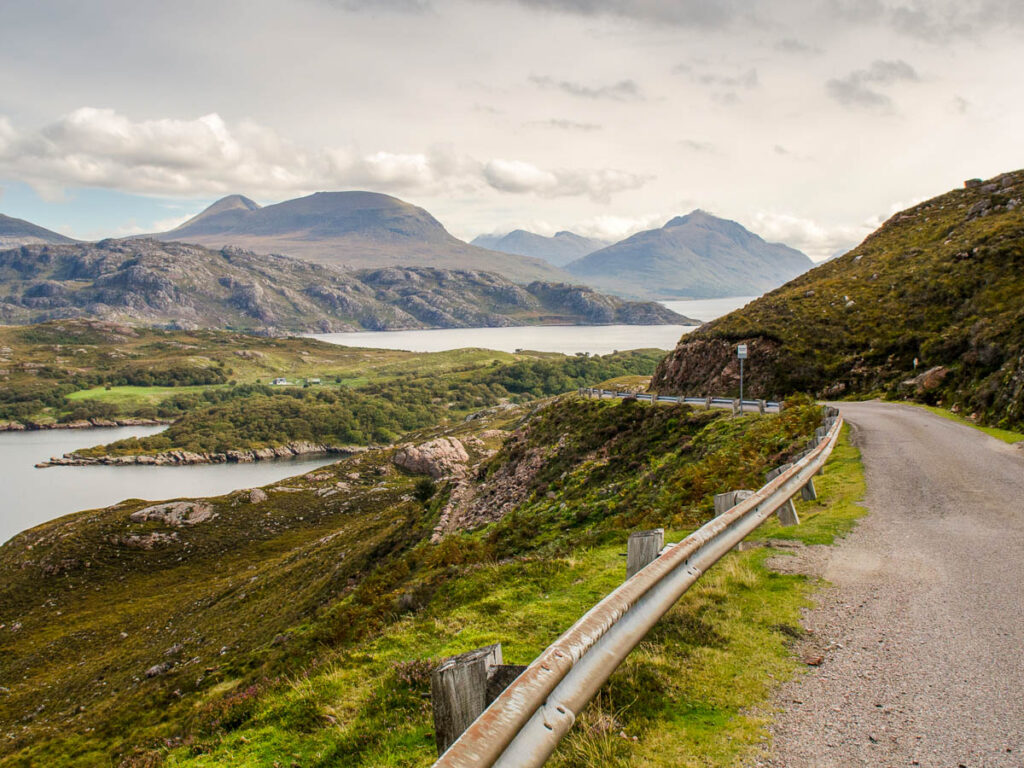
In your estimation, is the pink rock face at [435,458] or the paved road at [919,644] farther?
the pink rock face at [435,458]

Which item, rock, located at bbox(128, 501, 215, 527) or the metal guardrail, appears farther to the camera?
rock, located at bbox(128, 501, 215, 527)

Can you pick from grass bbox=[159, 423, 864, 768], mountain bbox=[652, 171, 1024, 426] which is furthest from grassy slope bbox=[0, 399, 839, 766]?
mountain bbox=[652, 171, 1024, 426]

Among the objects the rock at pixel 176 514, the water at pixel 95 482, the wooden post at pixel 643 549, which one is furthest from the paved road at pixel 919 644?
the water at pixel 95 482

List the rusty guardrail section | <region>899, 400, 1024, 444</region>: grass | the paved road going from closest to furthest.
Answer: the rusty guardrail section, the paved road, <region>899, 400, 1024, 444</region>: grass

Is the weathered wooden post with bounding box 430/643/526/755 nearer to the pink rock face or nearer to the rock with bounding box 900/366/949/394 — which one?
the rock with bounding box 900/366/949/394

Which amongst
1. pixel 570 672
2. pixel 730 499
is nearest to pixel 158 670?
pixel 730 499

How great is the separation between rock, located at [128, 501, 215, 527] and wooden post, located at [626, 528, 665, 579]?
3162 inches

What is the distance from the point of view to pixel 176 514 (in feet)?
239

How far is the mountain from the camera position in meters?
30.8

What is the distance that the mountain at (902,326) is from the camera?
30.8m

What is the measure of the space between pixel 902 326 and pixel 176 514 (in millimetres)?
81010

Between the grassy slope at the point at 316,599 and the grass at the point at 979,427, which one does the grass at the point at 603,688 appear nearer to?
the grassy slope at the point at 316,599

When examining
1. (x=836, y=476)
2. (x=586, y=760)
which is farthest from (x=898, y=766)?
(x=836, y=476)

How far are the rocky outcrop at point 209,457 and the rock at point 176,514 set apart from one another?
114359mm
